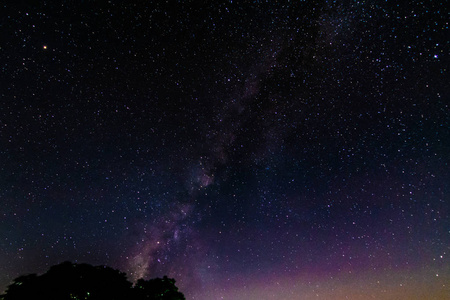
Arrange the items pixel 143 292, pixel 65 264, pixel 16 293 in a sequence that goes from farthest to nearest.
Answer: pixel 143 292, pixel 65 264, pixel 16 293

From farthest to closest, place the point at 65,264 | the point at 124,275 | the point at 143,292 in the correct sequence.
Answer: the point at 143,292 → the point at 124,275 → the point at 65,264

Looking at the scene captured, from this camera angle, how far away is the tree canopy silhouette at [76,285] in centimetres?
580

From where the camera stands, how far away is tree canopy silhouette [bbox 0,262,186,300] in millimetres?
5801

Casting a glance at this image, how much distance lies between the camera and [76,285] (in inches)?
254

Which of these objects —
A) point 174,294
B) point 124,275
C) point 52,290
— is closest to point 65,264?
point 52,290

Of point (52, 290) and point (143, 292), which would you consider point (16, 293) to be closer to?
point (52, 290)

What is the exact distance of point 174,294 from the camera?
900 cm

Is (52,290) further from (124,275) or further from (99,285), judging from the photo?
(124,275)

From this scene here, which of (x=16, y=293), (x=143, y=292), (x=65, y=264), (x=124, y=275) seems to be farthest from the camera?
(x=143, y=292)

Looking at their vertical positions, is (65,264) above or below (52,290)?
above

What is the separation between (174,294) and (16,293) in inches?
194

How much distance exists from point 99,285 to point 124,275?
1.12 metres

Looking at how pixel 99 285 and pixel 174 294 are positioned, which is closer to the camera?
pixel 99 285

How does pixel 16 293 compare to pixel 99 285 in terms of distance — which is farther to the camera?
pixel 99 285
